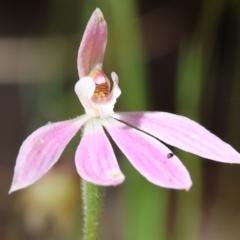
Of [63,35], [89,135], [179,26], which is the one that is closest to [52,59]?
[63,35]

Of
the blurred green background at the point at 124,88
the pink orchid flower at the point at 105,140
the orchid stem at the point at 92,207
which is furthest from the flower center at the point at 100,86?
the blurred green background at the point at 124,88

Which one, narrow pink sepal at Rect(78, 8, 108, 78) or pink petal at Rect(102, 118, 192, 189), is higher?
narrow pink sepal at Rect(78, 8, 108, 78)

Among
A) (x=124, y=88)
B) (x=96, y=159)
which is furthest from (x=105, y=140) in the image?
(x=124, y=88)

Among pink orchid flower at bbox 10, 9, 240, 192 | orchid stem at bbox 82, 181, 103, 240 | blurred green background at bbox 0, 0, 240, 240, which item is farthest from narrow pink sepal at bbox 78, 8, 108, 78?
blurred green background at bbox 0, 0, 240, 240

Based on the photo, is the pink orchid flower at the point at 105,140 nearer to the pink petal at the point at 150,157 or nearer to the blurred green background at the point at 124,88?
the pink petal at the point at 150,157

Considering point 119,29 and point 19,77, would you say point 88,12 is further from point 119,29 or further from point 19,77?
point 19,77

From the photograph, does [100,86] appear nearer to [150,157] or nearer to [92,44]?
[92,44]

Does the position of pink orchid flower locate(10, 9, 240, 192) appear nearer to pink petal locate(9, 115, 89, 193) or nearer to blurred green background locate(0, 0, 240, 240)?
pink petal locate(9, 115, 89, 193)
